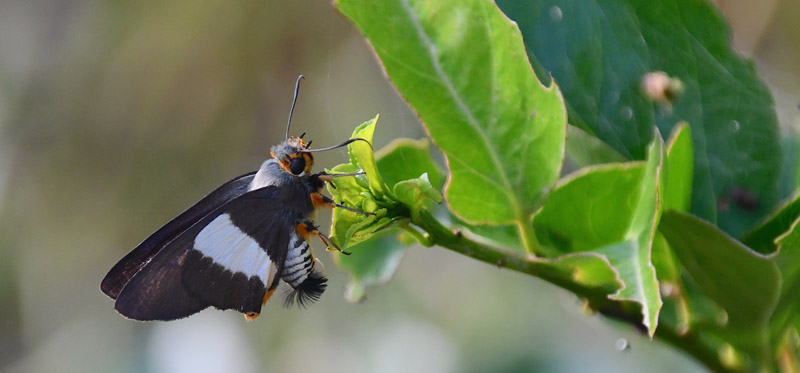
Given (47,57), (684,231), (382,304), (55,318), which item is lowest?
(55,318)

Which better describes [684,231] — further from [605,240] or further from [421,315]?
[421,315]

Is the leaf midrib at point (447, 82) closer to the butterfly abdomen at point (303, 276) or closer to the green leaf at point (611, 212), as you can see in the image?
the green leaf at point (611, 212)

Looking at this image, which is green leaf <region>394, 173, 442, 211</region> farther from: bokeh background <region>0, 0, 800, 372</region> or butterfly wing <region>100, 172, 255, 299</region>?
bokeh background <region>0, 0, 800, 372</region>

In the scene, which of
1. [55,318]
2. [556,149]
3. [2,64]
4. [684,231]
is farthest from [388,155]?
[2,64]

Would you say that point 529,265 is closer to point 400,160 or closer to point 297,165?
point 400,160

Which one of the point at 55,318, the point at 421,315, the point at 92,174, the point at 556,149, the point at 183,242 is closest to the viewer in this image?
the point at 556,149

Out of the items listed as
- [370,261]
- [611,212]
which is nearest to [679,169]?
[611,212]

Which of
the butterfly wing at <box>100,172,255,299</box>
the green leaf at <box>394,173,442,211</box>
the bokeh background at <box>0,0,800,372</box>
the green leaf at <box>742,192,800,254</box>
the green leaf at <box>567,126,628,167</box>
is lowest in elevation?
the bokeh background at <box>0,0,800,372</box>

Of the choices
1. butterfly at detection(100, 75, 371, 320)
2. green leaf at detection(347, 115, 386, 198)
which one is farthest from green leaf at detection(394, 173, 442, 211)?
butterfly at detection(100, 75, 371, 320)
